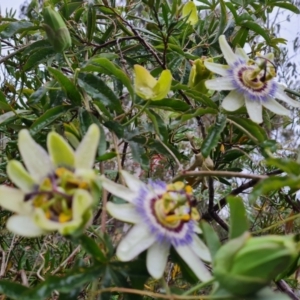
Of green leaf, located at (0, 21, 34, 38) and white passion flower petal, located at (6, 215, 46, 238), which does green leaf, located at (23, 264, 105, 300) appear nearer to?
white passion flower petal, located at (6, 215, 46, 238)

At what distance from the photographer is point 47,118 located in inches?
24.8

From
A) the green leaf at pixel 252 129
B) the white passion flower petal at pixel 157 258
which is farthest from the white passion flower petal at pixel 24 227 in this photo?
the green leaf at pixel 252 129

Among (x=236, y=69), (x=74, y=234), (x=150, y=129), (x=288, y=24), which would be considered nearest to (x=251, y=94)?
(x=236, y=69)

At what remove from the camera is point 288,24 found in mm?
4242

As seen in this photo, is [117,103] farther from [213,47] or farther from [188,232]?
[213,47]

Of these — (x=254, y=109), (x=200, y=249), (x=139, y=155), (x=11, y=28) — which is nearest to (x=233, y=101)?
(x=254, y=109)

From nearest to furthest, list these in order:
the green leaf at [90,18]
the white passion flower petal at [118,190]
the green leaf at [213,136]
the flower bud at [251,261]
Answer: the flower bud at [251,261] < the white passion flower petal at [118,190] < the green leaf at [213,136] < the green leaf at [90,18]

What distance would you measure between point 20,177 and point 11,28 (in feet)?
1.78

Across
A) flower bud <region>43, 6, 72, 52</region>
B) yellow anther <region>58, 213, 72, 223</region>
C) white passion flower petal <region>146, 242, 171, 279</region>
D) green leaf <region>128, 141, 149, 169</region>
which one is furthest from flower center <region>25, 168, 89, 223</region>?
flower bud <region>43, 6, 72, 52</region>

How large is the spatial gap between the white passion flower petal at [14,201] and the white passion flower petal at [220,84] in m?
0.35

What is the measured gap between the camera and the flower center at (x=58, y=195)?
15.5 inches

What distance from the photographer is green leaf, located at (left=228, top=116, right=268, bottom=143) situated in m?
0.63

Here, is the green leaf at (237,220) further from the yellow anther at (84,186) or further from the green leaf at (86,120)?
the green leaf at (86,120)

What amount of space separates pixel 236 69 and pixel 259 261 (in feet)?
1.32
